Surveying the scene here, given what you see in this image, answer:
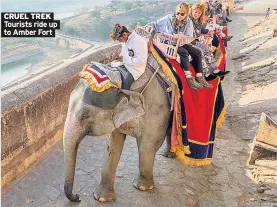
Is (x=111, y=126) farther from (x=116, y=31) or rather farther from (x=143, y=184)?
(x=143, y=184)

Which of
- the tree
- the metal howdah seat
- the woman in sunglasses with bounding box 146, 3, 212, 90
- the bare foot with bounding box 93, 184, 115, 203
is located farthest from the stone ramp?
the tree

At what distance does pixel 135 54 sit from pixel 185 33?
947 millimetres

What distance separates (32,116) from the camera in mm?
4199

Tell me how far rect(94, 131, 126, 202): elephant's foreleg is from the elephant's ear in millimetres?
522

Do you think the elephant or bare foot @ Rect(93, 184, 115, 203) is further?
bare foot @ Rect(93, 184, 115, 203)

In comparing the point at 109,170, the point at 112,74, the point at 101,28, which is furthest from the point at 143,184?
the point at 101,28

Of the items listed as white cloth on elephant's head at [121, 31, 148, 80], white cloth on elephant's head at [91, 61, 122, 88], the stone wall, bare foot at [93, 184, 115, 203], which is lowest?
bare foot at [93, 184, 115, 203]

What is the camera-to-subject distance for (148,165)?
12.3 ft

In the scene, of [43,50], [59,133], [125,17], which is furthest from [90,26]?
[59,133]

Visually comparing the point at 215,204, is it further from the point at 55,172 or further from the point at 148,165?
the point at 55,172

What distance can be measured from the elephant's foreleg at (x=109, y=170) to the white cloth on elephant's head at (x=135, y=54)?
2.51ft

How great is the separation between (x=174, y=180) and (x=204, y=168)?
0.69 m

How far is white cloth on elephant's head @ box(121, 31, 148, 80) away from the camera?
126 inches

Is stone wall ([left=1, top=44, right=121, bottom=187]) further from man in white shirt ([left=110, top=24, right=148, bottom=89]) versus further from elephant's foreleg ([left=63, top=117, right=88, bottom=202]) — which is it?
man in white shirt ([left=110, top=24, right=148, bottom=89])
